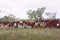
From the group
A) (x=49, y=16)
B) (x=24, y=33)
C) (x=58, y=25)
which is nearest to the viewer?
(x=24, y=33)

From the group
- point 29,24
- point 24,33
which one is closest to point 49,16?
point 29,24

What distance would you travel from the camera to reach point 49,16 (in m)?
12.6

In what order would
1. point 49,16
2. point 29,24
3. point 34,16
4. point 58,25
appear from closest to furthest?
point 58,25 → point 29,24 → point 49,16 → point 34,16

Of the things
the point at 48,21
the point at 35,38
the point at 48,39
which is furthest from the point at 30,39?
→ the point at 48,21

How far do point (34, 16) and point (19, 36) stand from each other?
619 centimetres

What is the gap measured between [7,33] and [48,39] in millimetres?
1819

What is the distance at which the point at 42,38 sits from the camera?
8062 millimetres

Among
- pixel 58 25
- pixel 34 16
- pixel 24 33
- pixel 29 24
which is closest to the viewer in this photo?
pixel 24 33

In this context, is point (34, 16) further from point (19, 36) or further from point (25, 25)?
point (19, 36)

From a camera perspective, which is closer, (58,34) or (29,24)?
(58,34)

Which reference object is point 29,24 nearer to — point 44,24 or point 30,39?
point 44,24

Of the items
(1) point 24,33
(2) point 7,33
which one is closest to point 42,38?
(1) point 24,33

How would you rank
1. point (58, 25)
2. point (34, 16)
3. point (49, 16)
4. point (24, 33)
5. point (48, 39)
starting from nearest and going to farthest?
1. point (48, 39)
2. point (24, 33)
3. point (58, 25)
4. point (49, 16)
5. point (34, 16)

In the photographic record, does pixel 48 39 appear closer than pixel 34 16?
Yes
